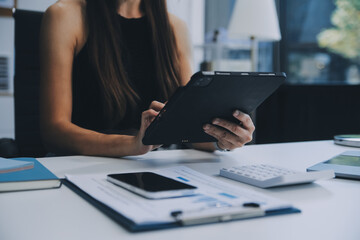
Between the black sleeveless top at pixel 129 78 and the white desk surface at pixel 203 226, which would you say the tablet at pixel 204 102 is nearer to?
the white desk surface at pixel 203 226

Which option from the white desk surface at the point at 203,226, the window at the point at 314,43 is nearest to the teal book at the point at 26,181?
the white desk surface at the point at 203,226

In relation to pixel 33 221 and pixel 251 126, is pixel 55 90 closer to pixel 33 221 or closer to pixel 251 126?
pixel 251 126

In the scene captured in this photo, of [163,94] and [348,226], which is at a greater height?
[163,94]

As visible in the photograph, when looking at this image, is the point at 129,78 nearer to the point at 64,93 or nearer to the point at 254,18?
the point at 64,93

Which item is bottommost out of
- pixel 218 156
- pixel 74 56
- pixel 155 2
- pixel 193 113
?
pixel 218 156

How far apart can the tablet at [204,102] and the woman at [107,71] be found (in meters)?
0.06

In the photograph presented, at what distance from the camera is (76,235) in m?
0.41

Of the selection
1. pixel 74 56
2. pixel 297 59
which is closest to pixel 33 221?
pixel 74 56

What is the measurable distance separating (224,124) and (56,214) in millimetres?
457

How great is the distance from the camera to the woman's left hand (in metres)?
0.85

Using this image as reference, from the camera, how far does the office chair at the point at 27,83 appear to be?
1311mm

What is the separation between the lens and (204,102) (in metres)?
0.75

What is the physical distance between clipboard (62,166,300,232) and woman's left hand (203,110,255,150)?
363 mm

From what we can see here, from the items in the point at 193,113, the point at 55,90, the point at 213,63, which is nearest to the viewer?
the point at 193,113
